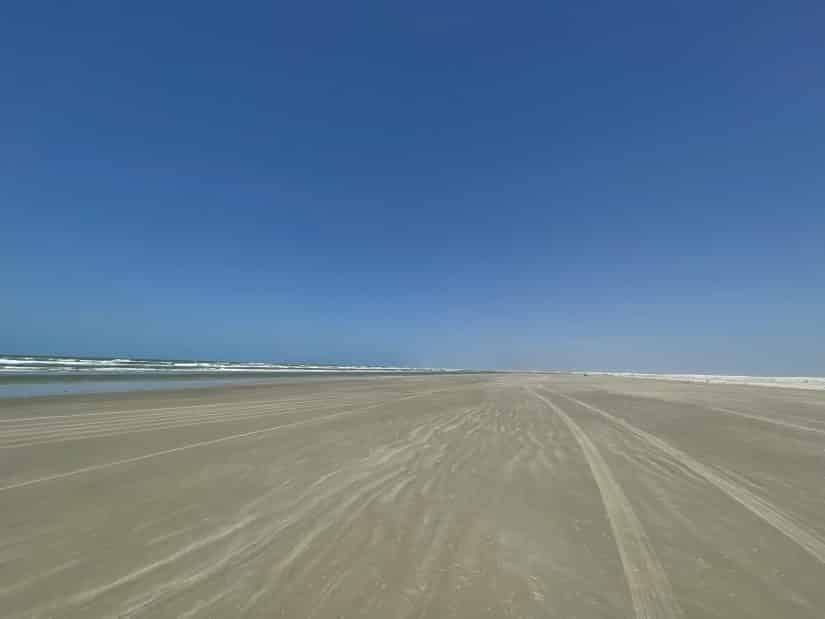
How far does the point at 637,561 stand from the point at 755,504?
2788 millimetres

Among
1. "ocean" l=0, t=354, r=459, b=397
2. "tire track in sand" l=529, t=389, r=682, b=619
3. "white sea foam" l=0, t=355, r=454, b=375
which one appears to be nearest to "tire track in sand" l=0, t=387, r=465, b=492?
"tire track in sand" l=529, t=389, r=682, b=619

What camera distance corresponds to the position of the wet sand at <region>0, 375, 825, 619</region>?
261 centimetres

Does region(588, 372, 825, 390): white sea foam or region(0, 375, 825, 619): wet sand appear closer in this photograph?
region(0, 375, 825, 619): wet sand

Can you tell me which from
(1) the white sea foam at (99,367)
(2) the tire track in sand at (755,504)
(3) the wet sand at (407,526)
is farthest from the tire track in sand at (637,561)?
(1) the white sea foam at (99,367)

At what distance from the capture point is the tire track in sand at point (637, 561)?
2.54 m

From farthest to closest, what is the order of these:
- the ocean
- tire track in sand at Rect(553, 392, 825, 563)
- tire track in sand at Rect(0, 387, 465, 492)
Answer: the ocean → tire track in sand at Rect(0, 387, 465, 492) → tire track in sand at Rect(553, 392, 825, 563)

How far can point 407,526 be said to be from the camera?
12.5 feet

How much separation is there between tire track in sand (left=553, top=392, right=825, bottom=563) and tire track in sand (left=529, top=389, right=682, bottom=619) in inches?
55.3

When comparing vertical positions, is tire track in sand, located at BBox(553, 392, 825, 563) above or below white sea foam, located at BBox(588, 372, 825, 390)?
below

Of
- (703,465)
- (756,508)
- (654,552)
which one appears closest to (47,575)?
(654,552)

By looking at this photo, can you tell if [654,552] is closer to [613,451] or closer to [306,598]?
[306,598]

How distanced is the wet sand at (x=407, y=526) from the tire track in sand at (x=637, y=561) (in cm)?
2

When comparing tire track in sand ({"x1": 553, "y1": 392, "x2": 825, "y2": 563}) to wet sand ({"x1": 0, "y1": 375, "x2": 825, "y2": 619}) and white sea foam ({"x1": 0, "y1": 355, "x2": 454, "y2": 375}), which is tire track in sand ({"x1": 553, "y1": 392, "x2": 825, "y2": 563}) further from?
white sea foam ({"x1": 0, "y1": 355, "x2": 454, "y2": 375})

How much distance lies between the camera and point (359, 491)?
4.79 meters
